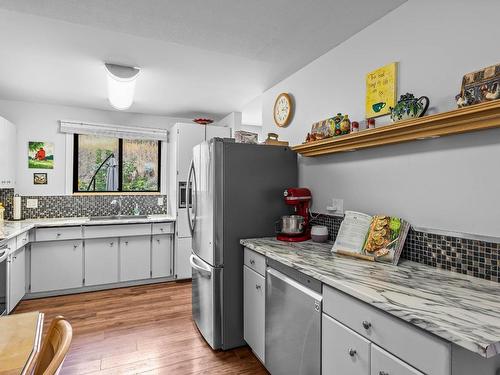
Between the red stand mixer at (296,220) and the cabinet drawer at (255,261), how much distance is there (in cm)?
29

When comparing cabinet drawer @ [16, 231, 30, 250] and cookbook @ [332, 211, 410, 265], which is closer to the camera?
cookbook @ [332, 211, 410, 265]

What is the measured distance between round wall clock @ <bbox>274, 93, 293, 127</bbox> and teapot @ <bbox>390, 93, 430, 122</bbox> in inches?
53.1

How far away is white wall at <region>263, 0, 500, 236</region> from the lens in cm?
144

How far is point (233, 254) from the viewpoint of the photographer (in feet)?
8.02

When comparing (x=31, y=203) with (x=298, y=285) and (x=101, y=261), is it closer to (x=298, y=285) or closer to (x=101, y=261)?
(x=101, y=261)

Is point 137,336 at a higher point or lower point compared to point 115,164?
lower

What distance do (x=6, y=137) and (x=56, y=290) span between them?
1.92 m

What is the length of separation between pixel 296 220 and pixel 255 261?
0.48 m

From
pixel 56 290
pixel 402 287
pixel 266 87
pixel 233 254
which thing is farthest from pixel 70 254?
pixel 402 287

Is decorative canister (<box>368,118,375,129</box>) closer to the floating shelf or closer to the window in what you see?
the floating shelf

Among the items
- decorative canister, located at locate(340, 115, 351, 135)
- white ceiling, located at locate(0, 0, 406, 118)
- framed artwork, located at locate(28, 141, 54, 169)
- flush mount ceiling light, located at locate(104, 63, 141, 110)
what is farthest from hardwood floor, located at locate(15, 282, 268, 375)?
white ceiling, located at locate(0, 0, 406, 118)

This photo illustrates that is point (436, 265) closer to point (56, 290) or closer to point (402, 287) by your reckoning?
point (402, 287)

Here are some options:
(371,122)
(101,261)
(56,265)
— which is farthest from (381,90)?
(56,265)

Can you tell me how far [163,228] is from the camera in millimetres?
4164
